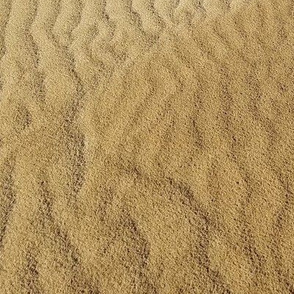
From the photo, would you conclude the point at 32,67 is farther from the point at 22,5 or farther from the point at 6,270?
the point at 6,270

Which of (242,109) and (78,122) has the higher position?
(242,109)

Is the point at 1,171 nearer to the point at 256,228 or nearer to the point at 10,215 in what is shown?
the point at 10,215

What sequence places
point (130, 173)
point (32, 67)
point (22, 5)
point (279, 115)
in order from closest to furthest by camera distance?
1. point (130, 173)
2. point (279, 115)
3. point (32, 67)
4. point (22, 5)

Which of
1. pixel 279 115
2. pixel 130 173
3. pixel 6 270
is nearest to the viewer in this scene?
pixel 6 270

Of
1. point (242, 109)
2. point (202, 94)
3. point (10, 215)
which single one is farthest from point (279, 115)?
point (10, 215)

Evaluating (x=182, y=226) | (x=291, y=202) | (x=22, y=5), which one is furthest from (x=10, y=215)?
(x=22, y=5)

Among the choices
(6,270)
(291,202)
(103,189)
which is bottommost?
(6,270)

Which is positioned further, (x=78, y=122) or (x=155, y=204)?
(x=78, y=122)
